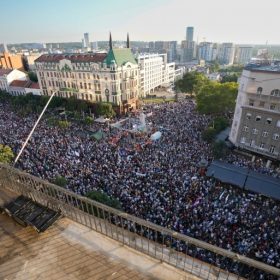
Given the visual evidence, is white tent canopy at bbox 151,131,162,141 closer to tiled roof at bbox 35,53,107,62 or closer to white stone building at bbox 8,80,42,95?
tiled roof at bbox 35,53,107,62

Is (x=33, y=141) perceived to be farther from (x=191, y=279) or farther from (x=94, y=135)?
(x=191, y=279)

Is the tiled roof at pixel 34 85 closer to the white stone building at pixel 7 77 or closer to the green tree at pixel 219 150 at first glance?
the white stone building at pixel 7 77

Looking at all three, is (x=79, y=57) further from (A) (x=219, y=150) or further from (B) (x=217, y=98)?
(A) (x=219, y=150)

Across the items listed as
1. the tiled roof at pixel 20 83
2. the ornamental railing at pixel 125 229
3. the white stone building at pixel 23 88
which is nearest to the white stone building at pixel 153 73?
the white stone building at pixel 23 88

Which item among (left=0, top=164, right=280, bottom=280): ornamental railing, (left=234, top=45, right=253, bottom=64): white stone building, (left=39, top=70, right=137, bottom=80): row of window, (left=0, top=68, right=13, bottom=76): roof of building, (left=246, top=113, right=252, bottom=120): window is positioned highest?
(left=0, top=164, right=280, bottom=280): ornamental railing

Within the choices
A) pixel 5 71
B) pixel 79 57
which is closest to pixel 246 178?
pixel 79 57

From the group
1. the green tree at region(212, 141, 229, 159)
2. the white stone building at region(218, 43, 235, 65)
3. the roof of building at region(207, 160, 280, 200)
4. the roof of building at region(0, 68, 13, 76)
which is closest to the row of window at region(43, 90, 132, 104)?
the roof of building at region(0, 68, 13, 76)
